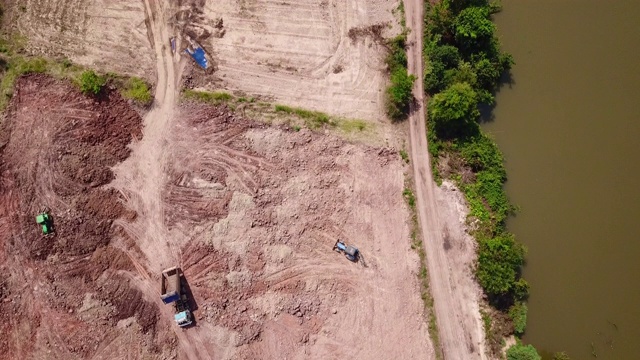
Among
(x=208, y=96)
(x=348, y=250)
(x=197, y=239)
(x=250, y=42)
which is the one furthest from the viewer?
(x=250, y=42)

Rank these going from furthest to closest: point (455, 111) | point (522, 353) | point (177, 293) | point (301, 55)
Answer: point (301, 55) → point (455, 111) → point (522, 353) → point (177, 293)

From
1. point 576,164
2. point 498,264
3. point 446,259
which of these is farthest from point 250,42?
point 576,164

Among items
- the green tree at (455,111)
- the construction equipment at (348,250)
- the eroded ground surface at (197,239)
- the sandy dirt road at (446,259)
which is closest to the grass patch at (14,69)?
the eroded ground surface at (197,239)

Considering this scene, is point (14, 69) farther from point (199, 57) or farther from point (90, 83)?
point (199, 57)

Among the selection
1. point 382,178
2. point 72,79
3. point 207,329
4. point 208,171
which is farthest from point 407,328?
point 72,79

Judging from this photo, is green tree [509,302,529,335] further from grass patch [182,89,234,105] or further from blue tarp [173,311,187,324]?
grass patch [182,89,234,105]

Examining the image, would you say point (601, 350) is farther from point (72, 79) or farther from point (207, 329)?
point (72, 79)

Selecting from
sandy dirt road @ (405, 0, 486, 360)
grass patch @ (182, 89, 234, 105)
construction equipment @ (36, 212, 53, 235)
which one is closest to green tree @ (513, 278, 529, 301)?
sandy dirt road @ (405, 0, 486, 360)
